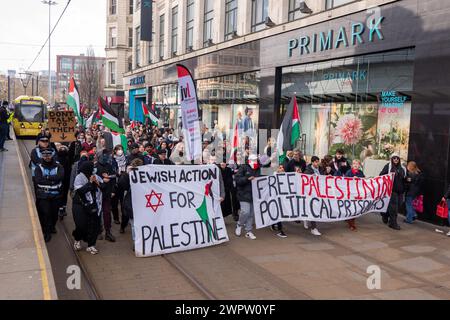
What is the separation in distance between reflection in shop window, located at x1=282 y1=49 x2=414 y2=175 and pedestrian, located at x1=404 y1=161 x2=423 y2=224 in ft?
4.53

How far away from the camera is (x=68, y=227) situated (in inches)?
381

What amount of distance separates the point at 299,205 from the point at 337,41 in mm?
6575

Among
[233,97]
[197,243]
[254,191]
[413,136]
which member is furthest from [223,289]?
[233,97]

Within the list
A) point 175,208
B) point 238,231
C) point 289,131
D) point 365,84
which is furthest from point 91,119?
point 175,208

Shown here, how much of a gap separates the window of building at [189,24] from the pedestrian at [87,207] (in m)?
19.2

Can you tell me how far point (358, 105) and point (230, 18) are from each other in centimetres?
995

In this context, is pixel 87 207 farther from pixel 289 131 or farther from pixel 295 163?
pixel 289 131

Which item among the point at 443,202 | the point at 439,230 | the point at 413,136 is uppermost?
the point at 413,136

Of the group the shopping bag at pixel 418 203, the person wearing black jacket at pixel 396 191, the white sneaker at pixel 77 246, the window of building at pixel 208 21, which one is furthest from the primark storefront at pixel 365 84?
the white sneaker at pixel 77 246

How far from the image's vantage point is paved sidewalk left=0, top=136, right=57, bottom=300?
5.39m

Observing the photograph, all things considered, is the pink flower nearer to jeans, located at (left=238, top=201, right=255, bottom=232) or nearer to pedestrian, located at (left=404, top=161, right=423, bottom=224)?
pedestrian, located at (left=404, top=161, right=423, bottom=224)

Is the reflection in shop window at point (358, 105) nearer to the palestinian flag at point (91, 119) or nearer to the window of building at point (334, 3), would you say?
the window of building at point (334, 3)

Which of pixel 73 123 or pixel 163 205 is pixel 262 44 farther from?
pixel 163 205

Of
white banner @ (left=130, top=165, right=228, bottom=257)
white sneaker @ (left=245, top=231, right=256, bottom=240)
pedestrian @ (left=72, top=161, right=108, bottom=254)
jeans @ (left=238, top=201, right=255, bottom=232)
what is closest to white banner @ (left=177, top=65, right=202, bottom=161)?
white banner @ (left=130, top=165, right=228, bottom=257)
